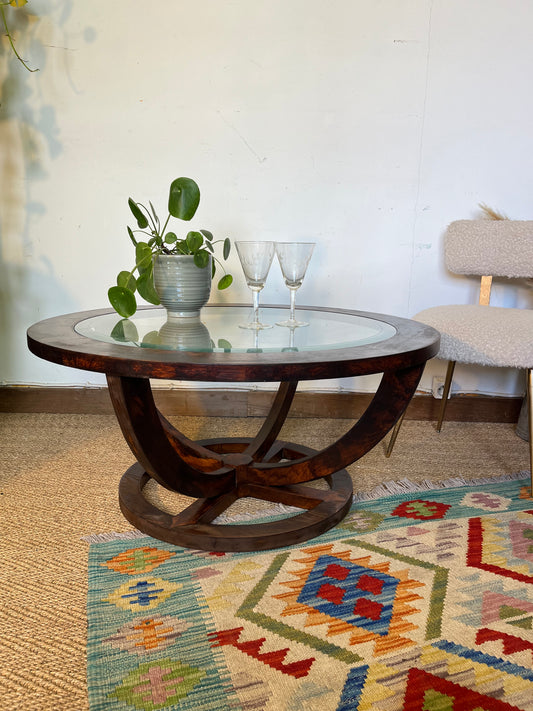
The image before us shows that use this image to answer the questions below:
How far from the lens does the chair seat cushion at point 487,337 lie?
1477mm

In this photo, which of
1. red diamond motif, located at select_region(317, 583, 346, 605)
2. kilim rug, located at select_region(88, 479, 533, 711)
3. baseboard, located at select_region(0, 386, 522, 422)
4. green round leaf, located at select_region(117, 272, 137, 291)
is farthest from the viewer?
baseboard, located at select_region(0, 386, 522, 422)

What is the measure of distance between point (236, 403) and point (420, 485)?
83cm

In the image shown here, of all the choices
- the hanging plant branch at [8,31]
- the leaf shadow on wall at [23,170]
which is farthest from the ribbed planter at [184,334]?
the hanging plant branch at [8,31]

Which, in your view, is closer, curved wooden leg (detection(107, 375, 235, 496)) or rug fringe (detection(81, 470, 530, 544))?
curved wooden leg (detection(107, 375, 235, 496))

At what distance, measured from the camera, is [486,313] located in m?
1.70

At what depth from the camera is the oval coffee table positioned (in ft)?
3.17

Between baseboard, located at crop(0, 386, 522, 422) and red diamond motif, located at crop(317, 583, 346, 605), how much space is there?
1.12 m

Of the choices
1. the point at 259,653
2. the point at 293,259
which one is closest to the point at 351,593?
the point at 259,653

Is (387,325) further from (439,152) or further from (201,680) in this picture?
(439,152)

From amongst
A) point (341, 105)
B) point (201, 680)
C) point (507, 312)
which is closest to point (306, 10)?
point (341, 105)

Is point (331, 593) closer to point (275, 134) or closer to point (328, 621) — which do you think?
point (328, 621)

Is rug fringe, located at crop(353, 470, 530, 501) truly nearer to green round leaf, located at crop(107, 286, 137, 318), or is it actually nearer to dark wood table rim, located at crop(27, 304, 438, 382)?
dark wood table rim, located at crop(27, 304, 438, 382)

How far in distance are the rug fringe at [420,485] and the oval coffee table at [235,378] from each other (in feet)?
0.28

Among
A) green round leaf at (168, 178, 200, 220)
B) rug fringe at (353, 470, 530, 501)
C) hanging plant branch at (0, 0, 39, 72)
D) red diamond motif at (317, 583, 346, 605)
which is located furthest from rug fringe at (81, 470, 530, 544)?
hanging plant branch at (0, 0, 39, 72)
